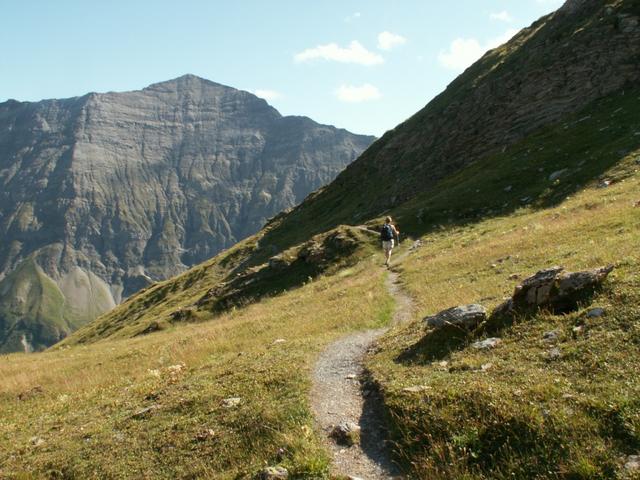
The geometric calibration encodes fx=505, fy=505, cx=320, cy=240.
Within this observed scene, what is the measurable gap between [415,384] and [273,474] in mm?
3886

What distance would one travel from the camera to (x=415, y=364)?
44.3 feet

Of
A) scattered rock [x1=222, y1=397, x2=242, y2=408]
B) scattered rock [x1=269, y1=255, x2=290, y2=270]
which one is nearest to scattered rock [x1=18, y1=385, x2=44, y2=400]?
scattered rock [x1=222, y1=397, x2=242, y2=408]

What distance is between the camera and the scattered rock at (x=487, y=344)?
1281 centimetres

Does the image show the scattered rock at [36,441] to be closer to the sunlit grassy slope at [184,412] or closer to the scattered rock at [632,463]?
the sunlit grassy slope at [184,412]

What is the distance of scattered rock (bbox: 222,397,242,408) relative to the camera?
13669mm

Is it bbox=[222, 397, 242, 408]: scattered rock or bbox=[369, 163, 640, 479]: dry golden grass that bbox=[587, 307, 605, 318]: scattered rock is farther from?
bbox=[222, 397, 242, 408]: scattered rock

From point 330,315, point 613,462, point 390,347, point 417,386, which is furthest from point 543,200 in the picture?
point 613,462

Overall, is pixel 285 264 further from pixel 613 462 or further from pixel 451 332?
pixel 613 462

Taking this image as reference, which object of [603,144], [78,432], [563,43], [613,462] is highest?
[563,43]

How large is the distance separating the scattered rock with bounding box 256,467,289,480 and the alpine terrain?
4 cm

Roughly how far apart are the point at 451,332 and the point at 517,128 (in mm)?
51246

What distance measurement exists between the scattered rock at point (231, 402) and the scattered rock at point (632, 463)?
9.15 m

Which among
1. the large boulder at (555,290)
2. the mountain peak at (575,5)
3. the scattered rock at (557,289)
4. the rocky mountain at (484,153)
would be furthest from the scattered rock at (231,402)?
the mountain peak at (575,5)

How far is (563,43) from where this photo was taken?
6178 centimetres
